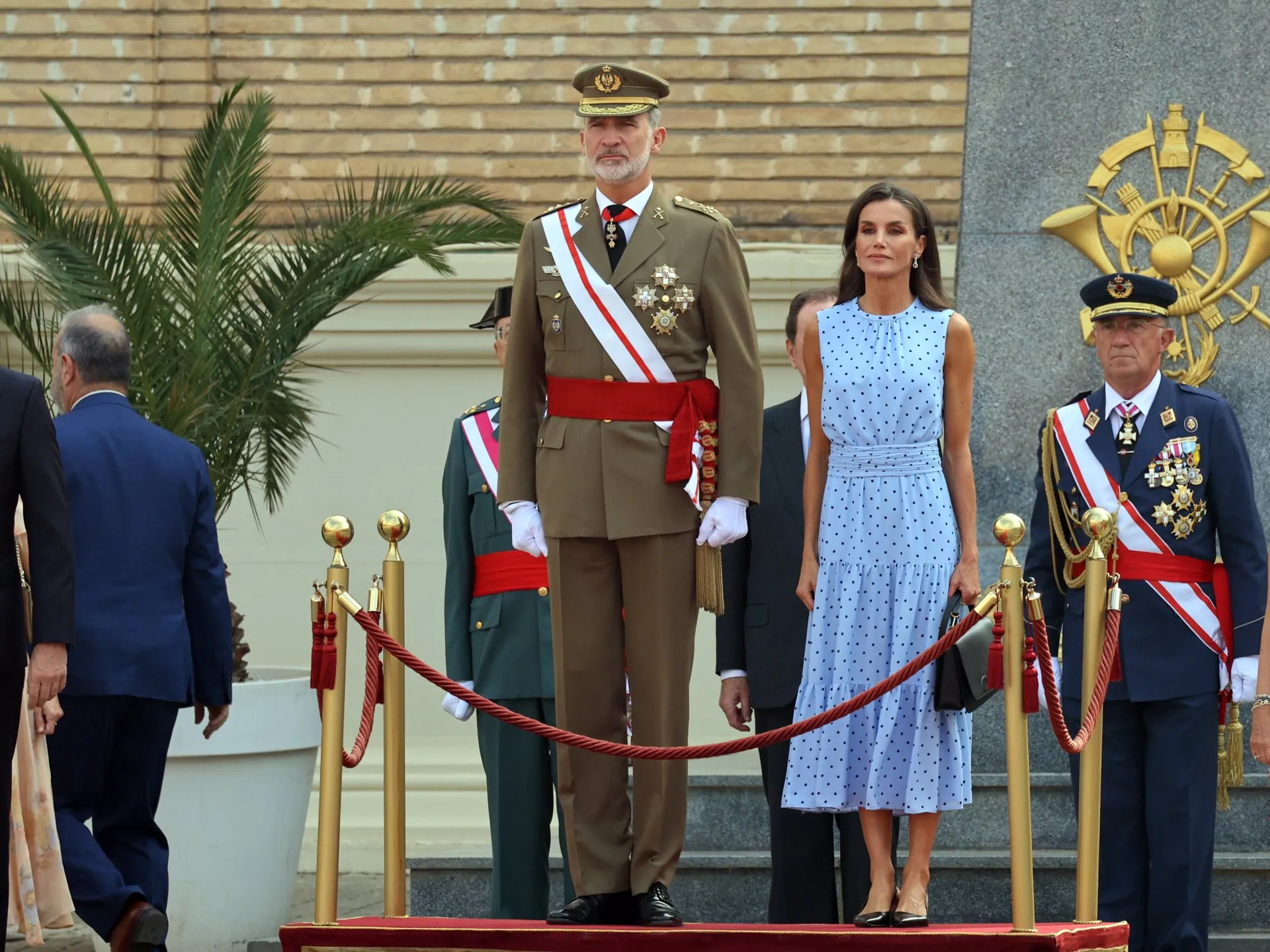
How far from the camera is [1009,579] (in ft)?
→ 14.9

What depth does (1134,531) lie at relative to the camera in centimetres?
582

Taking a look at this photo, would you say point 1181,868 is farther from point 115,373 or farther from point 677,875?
point 115,373

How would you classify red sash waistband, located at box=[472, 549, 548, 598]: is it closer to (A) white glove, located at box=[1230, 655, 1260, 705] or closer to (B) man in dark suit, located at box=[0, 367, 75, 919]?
(B) man in dark suit, located at box=[0, 367, 75, 919]

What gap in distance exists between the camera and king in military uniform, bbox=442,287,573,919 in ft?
18.7

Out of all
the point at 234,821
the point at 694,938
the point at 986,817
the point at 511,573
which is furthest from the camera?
the point at 234,821

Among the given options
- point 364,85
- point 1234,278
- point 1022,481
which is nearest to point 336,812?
point 1022,481

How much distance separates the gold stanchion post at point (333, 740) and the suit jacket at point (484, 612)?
0.99m

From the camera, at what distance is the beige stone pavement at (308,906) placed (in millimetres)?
7238

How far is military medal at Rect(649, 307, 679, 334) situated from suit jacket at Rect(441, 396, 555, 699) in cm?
109

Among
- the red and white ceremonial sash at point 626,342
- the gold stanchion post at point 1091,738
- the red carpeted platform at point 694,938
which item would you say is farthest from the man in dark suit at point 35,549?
the gold stanchion post at point 1091,738

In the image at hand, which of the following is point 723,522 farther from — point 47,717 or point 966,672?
point 47,717

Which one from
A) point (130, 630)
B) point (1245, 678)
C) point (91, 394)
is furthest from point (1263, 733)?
point (91, 394)

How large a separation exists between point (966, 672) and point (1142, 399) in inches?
59.7

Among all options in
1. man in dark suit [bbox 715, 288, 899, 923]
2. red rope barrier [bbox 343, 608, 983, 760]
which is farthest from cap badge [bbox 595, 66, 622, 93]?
red rope barrier [bbox 343, 608, 983, 760]
